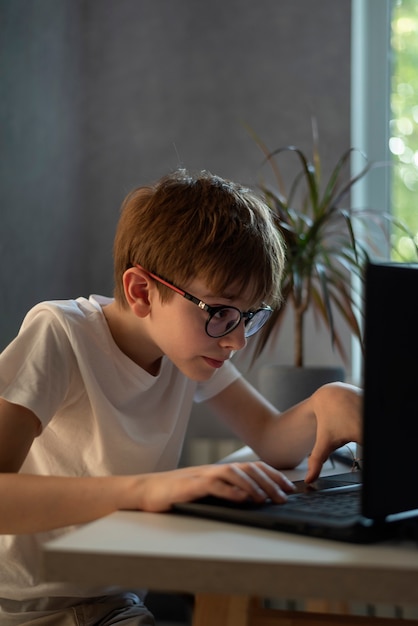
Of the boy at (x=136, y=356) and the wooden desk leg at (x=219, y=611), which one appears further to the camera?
the boy at (x=136, y=356)

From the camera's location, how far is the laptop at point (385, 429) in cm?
73

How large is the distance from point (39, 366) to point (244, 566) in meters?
0.58

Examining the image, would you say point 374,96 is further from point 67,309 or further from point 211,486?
point 211,486

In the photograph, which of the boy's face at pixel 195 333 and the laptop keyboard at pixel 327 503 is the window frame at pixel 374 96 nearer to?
the boy's face at pixel 195 333

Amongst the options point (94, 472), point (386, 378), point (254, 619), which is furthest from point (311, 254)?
point (386, 378)

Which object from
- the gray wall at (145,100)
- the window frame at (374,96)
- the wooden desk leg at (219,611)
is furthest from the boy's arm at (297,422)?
the window frame at (374,96)

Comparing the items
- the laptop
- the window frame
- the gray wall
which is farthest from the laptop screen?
the window frame

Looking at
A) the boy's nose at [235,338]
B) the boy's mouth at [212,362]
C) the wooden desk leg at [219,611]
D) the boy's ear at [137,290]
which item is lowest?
the wooden desk leg at [219,611]

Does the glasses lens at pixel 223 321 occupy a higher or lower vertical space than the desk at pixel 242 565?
higher

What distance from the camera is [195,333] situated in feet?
4.08

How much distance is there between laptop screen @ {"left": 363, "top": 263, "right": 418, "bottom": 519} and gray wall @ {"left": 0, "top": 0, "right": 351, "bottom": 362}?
1.96 m

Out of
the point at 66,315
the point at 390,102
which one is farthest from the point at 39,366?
the point at 390,102

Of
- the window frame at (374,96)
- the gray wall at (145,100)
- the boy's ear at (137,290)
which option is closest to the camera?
the boy's ear at (137,290)

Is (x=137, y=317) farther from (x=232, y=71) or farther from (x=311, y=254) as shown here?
(x=232, y=71)
